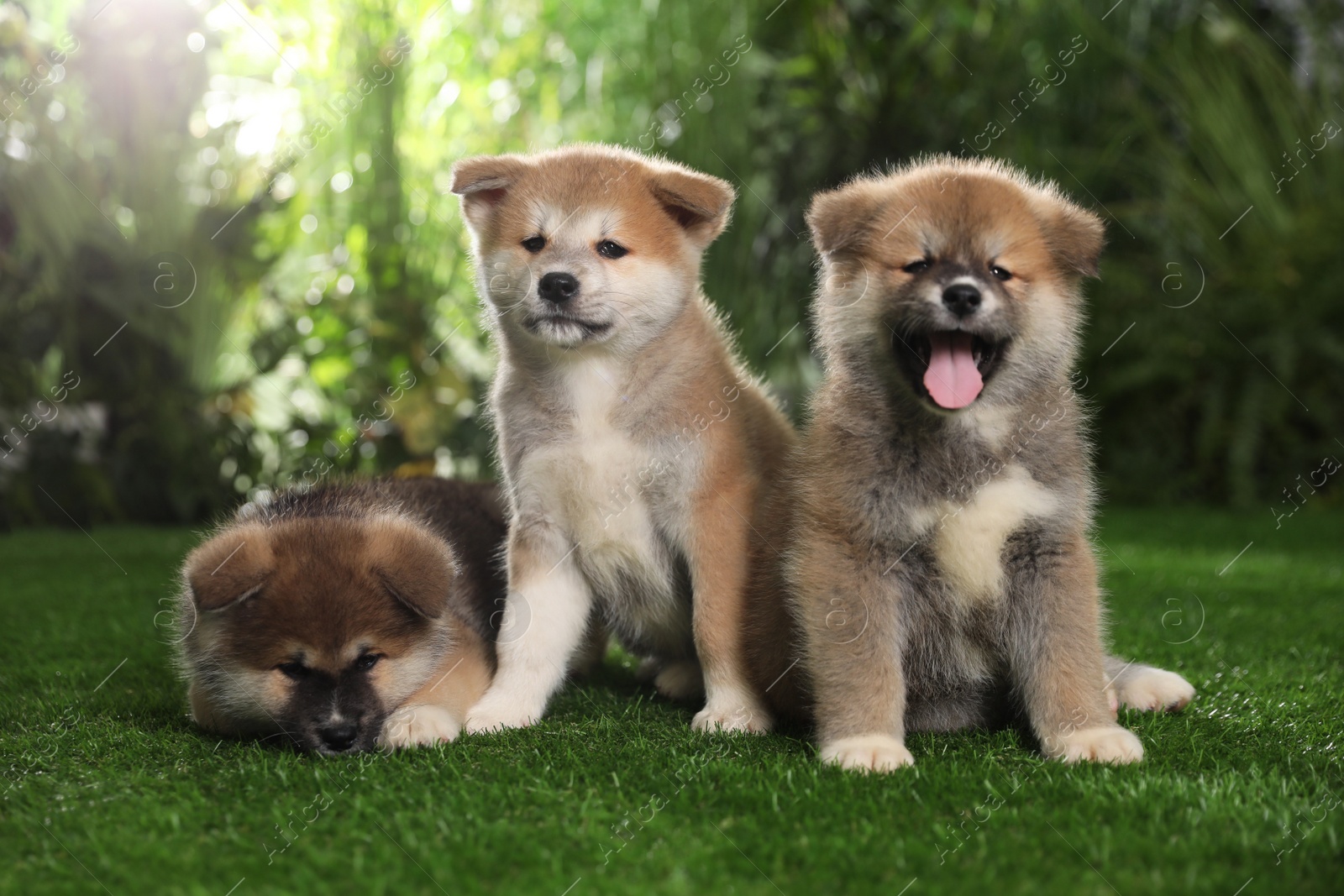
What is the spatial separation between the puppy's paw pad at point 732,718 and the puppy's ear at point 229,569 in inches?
40.7

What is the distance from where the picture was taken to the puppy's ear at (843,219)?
2.29 metres

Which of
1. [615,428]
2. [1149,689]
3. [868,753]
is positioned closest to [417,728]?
[615,428]

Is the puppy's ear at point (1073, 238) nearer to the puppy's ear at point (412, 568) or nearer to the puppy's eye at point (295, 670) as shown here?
the puppy's ear at point (412, 568)

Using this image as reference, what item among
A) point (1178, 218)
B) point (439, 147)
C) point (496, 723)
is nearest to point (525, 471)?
point (496, 723)

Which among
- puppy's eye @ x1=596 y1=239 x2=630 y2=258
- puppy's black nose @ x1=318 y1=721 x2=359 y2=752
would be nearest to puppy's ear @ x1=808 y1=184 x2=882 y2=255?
puppy's eye @ x1=596 y1=239 x2=630 y2=258

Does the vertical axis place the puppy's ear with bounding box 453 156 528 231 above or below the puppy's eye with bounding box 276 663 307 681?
above

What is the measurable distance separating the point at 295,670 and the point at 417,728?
30 centimetres

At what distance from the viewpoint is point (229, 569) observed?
240 cm

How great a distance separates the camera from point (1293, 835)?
69.5 inches

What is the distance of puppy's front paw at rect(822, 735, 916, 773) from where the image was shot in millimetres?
2094

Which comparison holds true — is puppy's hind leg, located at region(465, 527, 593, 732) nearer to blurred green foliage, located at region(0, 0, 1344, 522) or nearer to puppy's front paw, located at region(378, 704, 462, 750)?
puppy's front paw, located at region(378, 704, 462, 750)

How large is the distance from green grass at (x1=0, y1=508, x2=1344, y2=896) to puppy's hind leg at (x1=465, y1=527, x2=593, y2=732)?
107 mm

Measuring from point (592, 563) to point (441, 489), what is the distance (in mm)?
958

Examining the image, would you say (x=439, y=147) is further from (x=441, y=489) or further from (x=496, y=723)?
(x=496, y=723)
